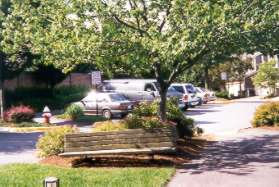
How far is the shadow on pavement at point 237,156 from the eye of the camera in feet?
39.4

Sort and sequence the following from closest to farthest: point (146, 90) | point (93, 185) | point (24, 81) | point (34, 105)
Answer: point (93, 185)
point (146, 90)
point (34, 105)
point (24, 81)

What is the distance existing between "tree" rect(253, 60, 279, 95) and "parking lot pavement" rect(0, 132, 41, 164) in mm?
39091

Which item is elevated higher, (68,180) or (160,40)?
(160,40)

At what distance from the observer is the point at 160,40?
40.8ft

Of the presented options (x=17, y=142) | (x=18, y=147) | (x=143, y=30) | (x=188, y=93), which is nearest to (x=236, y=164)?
(x=143, y=30)

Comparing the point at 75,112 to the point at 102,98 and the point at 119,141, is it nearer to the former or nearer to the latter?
the point at 102,98

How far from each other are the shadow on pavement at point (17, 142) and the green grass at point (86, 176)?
4.83m

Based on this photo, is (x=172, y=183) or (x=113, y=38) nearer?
(x=172, y=183)

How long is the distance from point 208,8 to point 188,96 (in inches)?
1039

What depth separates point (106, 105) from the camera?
2977 centimetres

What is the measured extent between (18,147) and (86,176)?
7.28m

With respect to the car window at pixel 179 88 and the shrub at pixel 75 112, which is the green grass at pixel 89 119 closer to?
the shrub at pixel 75 112

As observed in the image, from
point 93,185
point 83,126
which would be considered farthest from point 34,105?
point 93,185

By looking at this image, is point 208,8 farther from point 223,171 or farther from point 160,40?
point 223,171
